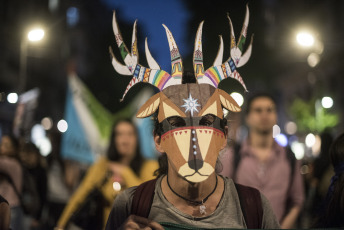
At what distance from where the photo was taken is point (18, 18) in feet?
87.4

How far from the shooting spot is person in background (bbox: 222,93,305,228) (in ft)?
14.8

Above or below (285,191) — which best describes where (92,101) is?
above

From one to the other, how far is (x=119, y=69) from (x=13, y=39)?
77.6ft

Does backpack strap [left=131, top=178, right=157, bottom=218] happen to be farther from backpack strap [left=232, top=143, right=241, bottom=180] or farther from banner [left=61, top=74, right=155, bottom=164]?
banner [left=61, top=74, right=155, bottom=164]

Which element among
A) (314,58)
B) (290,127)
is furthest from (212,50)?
(290,127)

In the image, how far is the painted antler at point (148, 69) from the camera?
9.45 ft

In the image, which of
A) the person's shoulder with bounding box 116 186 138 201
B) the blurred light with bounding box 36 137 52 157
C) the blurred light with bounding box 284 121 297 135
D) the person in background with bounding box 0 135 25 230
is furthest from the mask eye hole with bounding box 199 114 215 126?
the blurred light with bounding box 284 121 297 135

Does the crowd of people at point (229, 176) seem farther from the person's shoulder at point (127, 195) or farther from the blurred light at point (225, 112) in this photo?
the blurred light at point (225, 112)

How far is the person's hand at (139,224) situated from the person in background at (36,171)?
467 cm

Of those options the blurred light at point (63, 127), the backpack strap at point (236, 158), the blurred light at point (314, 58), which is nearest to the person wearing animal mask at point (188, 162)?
the backpack strap at point (236, 158)

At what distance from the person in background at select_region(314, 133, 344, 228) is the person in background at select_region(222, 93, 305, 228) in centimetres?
88

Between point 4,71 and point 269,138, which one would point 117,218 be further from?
point 4,71

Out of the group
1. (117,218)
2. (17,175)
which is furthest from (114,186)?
(117,218)

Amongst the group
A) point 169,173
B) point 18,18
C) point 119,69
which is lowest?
point 169,173
